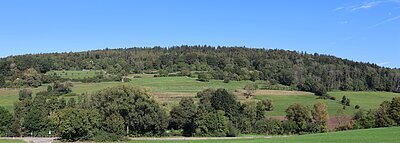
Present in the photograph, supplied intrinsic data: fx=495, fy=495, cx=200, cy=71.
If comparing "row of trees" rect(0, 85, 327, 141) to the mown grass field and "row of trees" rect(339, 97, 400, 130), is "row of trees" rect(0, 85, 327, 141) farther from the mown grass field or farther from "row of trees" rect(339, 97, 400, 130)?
the mown grass field

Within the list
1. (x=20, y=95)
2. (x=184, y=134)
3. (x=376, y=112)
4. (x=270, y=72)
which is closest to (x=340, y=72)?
(x=270, y=72)

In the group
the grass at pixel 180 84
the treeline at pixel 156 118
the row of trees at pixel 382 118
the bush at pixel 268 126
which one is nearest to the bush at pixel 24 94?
the treeline at pixel 156 118

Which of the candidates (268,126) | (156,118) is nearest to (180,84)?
(268,126)

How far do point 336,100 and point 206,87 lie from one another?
4247cm

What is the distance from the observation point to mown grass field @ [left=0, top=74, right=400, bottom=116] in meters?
144

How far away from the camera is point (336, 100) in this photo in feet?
502

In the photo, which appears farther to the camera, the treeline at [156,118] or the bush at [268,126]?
the bush at [268,126]

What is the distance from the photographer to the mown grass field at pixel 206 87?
143750 mm

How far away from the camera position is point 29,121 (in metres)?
116

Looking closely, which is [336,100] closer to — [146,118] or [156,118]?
[156,118]

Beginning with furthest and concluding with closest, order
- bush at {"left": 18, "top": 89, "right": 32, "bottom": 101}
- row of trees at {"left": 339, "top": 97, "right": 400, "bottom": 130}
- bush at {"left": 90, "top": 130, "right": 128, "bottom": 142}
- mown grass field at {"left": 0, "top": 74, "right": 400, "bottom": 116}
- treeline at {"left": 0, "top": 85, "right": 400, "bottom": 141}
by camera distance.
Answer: bush at {"left": 18, "top": 89, "right": 32, "bottom": 101} → mown grass field at {"left": 0, "top": 74, "right": 400, "bottom": 116} → row of trees at {"left": 339, "top": 97, "right": 400, "bottom": 130} → treeline at {"left": 0, "top": 85, "right": 400, "bottom": 141} → bush at {"left": 90, "top": 130, "right": 128, "bottom": 142}

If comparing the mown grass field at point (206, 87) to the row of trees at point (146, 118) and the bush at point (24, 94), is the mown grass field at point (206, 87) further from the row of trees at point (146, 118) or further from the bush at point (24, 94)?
the row of trees at point (146, 118)

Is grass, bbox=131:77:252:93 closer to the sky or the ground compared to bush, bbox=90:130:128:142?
closer to the sky

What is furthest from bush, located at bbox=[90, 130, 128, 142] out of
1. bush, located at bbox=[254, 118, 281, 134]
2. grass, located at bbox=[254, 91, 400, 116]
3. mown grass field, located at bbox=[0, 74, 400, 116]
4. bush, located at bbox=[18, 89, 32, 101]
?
bush, located at bbox=[18, 89, 32, 101]
